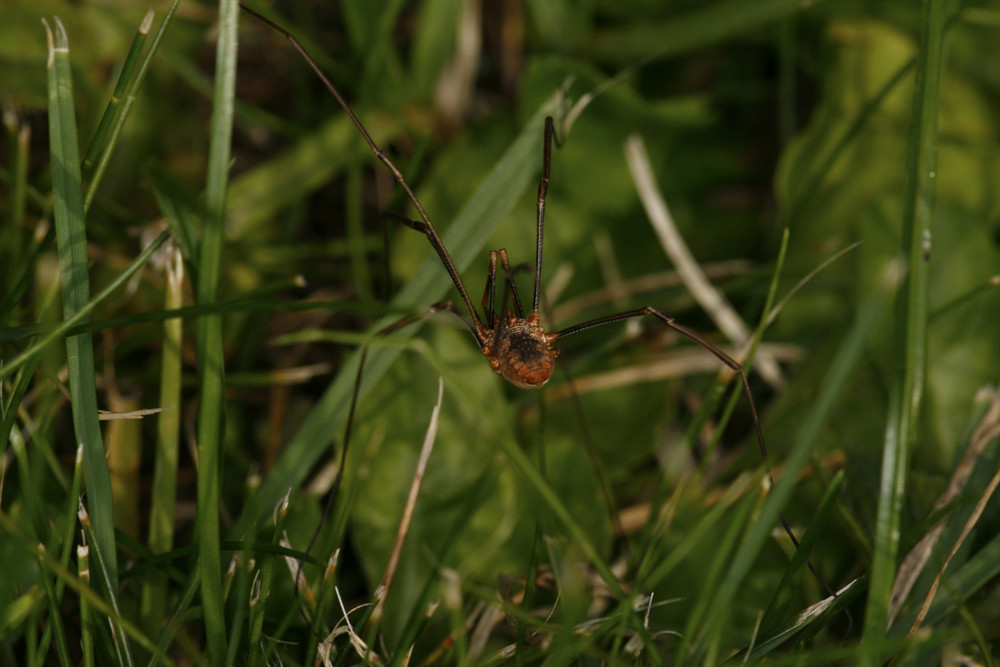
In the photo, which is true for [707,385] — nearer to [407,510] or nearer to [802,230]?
[802,230]

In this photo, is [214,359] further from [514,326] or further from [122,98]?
[514,326]

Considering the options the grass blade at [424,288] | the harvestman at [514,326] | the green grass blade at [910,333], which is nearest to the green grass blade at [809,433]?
the green grass blade at [910,333]

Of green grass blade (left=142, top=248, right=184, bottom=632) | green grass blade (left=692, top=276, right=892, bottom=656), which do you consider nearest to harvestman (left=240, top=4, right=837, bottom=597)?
green grass blade (left=142, top=248, right=184, bottom=632)

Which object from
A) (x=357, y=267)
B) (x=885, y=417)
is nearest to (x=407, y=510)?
(x=357, y=267)

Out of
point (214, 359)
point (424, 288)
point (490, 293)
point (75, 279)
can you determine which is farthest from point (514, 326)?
point (75, 279)

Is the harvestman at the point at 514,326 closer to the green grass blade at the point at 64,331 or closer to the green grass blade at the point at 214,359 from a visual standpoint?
the green grass blade at the point at 214,359

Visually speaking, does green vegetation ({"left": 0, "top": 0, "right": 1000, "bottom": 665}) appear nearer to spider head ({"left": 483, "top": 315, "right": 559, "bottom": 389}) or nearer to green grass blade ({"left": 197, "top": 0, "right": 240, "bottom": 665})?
green grass blade ({"left": 197, "top": 0, "right": 240, "bottom": 665})
